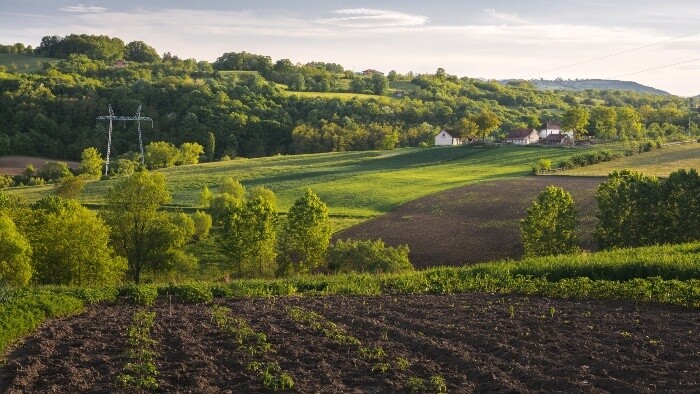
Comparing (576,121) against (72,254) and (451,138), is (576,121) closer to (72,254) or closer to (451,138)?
(451,138)

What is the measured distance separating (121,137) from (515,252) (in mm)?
84223

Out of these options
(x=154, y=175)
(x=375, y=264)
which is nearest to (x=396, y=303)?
(x=375, y=264)

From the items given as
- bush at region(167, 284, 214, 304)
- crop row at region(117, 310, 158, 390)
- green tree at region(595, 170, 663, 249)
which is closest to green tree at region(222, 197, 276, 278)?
bush at region(167, 284, 214, 304)

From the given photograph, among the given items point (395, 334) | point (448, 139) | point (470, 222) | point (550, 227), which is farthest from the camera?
point (448, 139)

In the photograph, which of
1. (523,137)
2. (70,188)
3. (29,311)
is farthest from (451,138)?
(29,311)

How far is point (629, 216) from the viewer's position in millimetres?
46812

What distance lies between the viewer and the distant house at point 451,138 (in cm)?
12550

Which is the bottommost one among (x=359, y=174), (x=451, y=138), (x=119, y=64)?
(x=359, y=174)

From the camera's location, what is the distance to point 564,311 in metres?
24.0

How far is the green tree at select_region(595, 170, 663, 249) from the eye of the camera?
151ft

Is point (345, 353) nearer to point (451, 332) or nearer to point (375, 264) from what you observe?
point (451, 332)

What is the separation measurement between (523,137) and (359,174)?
34674 millimetres

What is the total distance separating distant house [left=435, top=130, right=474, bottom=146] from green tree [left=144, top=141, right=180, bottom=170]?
4369 cm

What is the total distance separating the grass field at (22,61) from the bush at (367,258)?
4742 inches
